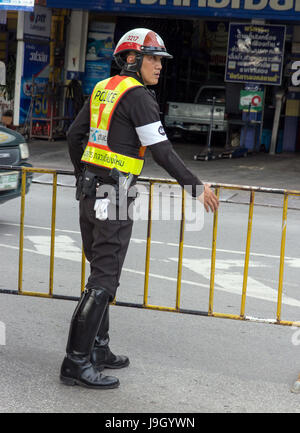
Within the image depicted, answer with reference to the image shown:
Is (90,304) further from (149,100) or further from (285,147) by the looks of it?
(285,147)

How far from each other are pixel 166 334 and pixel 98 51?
671 inches

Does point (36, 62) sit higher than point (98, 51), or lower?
lower

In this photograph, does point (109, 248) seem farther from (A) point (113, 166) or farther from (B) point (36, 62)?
(B) point (36, 62)

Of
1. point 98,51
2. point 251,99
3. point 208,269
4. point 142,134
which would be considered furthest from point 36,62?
point 142,134

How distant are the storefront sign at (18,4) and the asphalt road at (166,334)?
892 centimetres

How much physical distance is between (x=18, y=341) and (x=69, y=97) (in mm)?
16847

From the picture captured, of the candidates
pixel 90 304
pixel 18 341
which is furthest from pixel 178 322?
pixel 90 304

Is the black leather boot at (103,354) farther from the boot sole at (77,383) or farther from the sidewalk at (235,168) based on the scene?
the sidewalk at (235,168)

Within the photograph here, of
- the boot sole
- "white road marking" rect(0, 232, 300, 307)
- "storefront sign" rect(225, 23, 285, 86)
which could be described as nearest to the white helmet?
the boot sole

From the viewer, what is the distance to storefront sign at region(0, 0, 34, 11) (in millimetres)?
17594

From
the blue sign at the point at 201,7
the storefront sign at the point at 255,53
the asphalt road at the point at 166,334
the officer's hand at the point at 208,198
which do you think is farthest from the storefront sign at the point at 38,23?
the officer's hand at the point at 208,198

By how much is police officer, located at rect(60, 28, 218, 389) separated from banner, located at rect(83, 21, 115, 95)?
17.3 m

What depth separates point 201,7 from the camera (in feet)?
61.5

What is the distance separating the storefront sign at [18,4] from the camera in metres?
17.6
